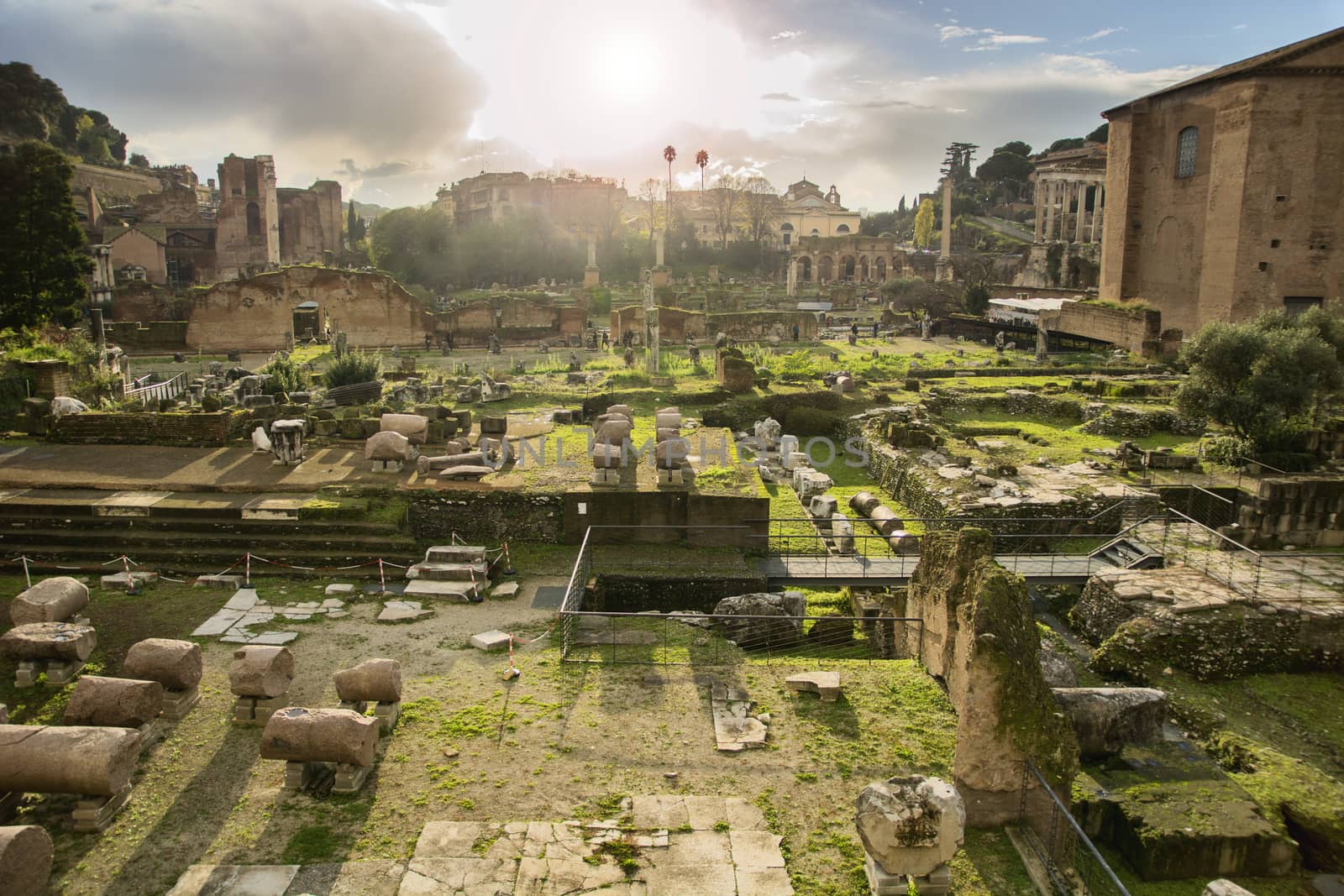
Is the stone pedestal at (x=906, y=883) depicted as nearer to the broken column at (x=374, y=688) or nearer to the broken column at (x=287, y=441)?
the broken column at (x=374, y=688)

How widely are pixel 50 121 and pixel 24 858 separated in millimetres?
70896

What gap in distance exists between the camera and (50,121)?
60188mm

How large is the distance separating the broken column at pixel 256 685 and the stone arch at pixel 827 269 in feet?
213

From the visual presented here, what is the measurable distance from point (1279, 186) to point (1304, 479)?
71.8 ft

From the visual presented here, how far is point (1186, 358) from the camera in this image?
18.3m

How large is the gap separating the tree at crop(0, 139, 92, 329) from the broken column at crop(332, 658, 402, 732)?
2117cm

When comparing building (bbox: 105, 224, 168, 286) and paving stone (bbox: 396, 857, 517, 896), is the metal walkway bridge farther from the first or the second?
building (bbox: 105, 224, 168, 286)

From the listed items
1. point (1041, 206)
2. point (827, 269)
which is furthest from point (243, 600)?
point (1041, 206)

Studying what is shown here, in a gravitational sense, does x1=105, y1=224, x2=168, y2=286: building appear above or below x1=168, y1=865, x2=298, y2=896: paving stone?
above

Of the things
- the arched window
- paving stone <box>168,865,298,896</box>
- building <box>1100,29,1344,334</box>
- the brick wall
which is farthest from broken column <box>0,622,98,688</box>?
the arched window

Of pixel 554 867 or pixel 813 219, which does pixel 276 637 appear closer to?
pixel 554 867

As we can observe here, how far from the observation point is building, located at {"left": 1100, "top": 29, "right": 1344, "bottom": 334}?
29578 millimetres

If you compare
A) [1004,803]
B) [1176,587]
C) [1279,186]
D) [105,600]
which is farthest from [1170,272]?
[105,600]

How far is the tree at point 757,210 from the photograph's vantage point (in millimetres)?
72625
